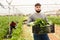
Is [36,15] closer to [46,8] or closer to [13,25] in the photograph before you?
[13,25]

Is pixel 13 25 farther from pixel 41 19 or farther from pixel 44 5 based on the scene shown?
pixel 44 5

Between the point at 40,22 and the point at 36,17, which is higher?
the point at 36,17

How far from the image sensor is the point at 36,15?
5.43 metres

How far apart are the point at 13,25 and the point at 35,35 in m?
8.66

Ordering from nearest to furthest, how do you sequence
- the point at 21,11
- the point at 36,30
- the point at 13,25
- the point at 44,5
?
the point at 36,30
the point at 13,25
the point at 44,5
the point at 21,11

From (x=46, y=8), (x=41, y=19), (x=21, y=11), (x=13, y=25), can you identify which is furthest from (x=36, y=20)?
(x=21, y=11)

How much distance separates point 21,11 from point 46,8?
465 cm

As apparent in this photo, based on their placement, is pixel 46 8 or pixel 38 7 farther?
pixel 46 8

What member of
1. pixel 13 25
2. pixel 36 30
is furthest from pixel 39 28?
pixel 13 25

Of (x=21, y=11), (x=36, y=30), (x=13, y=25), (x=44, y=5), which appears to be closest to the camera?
(x=36, y=30)

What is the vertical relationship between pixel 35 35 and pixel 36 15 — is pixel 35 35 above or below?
below

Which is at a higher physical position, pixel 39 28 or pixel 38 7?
pixel 38 7

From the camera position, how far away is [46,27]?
5.18 meters

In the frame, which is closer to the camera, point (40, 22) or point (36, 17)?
point (40, 22)
